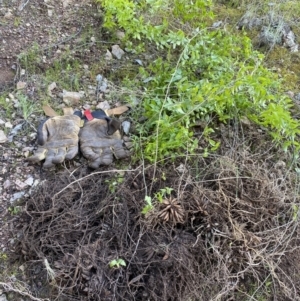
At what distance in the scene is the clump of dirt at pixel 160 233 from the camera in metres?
1.74

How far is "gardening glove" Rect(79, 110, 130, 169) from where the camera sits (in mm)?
2082

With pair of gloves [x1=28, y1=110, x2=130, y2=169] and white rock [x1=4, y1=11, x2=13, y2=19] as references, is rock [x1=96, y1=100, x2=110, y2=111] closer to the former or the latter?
pair of gloves [x1=28, y1=110, x2=130, y2=169]

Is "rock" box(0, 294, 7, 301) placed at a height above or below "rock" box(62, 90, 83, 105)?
below

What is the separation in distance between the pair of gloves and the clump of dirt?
0.09 metres

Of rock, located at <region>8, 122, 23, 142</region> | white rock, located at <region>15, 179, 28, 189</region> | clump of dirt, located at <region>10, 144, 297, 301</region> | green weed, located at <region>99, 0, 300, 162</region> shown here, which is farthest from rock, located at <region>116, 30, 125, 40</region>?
white rock, located at <region>15, 179, 28, 189</region>

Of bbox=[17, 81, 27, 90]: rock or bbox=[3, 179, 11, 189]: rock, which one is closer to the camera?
bbox=[3, 179, 11, 189]: rock

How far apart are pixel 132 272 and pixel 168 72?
1.07m

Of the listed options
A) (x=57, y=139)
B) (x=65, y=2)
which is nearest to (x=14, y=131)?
(x=57, y=139)

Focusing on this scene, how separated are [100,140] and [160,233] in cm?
56

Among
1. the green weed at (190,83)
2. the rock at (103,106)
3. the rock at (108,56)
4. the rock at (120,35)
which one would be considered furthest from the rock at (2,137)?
the rock at (120,35)

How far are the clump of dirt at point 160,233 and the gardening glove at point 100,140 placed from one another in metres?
0.09

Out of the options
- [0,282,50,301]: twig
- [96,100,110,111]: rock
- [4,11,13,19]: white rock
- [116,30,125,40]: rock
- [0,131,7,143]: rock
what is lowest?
[0,282,50,301]: twig

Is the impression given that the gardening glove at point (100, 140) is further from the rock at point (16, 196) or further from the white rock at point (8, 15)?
the white rock at point (8, 15)

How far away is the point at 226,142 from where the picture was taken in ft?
7.22
